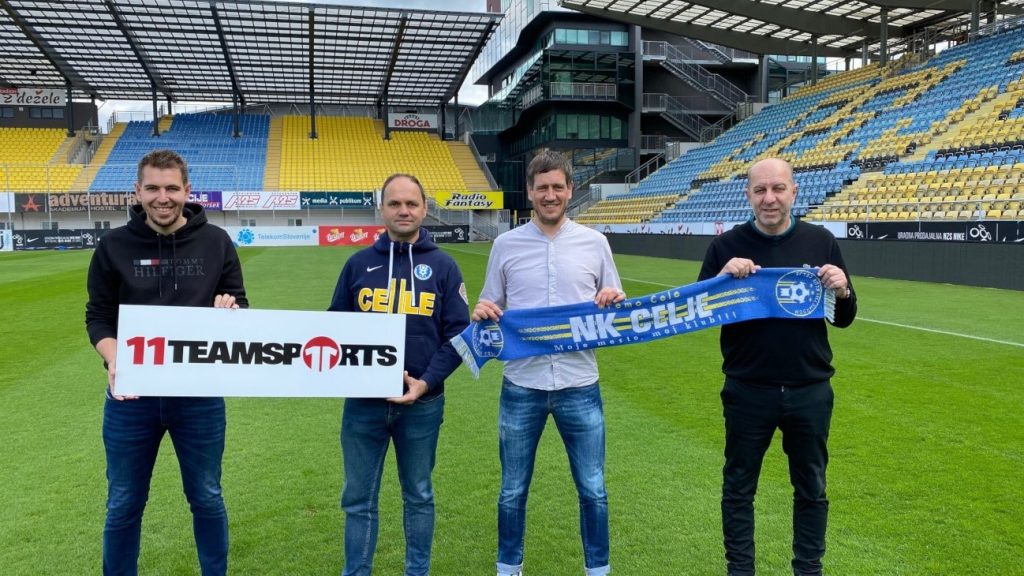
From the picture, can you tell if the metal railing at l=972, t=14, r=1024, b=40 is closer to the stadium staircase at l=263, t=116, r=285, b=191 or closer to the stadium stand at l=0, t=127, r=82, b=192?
the stadium staircase at l=263, t=116, r=285, b=191

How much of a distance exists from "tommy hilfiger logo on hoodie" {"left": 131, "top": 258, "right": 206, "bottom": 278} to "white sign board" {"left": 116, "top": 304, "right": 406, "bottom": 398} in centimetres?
15

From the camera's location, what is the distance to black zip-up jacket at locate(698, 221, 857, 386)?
296 centimetres

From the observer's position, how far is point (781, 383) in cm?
294

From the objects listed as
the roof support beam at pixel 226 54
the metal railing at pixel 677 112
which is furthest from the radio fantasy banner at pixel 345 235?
the metal railing at pixel 677 112

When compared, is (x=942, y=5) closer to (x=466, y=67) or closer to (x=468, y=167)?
(x=466, y=67)

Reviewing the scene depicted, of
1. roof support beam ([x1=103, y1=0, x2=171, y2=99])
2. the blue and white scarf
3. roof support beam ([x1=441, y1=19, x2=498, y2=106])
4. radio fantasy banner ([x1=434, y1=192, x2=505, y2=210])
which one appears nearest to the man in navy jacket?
the blue and white scarf

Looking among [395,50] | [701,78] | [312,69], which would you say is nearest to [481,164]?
[395,50]

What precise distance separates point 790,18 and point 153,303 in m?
34.9

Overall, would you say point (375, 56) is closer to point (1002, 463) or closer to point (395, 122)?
point (395, 122)

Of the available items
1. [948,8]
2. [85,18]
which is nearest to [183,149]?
[85,18]

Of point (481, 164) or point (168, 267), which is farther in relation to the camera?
point (481, 164)

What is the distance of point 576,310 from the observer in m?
3.13

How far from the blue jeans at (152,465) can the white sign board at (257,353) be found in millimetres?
103

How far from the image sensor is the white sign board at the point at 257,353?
285 centimetres
